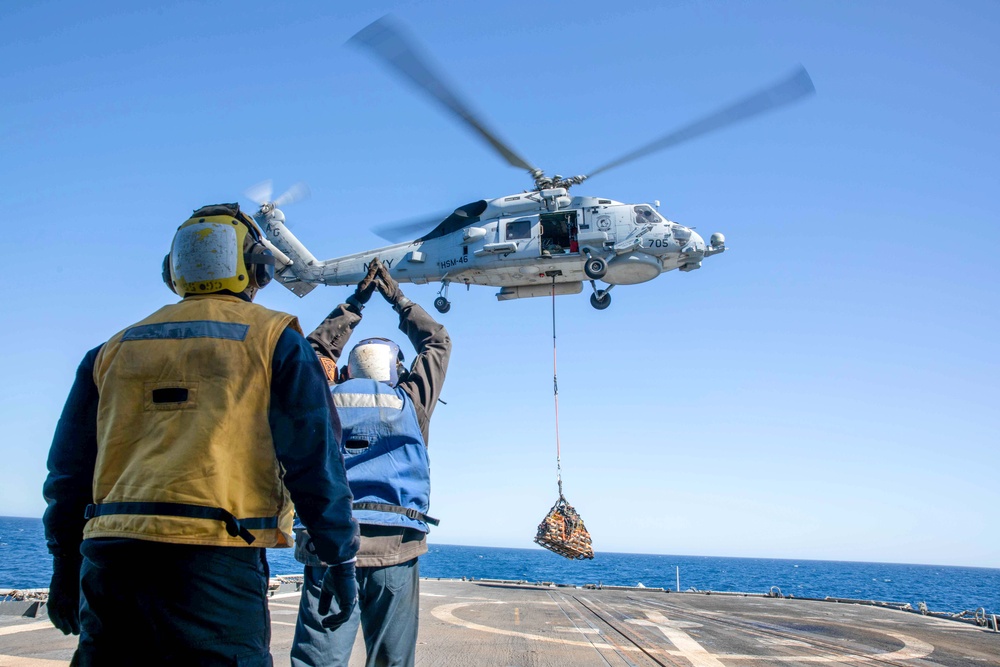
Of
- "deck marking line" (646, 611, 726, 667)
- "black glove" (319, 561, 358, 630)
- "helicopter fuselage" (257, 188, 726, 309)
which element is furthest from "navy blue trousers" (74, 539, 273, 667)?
"helicopter fuselage" (257, 188, 726, 309)

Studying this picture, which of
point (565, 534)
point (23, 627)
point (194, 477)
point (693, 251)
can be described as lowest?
point (23, 627)

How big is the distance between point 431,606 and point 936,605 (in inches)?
2541

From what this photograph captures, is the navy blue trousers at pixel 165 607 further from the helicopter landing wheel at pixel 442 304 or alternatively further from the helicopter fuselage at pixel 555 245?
the helicopter landing wheel at pixel 442 304

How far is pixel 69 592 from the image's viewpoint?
2521 mm

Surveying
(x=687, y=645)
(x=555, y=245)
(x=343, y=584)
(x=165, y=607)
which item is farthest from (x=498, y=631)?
(x=555, y=245)

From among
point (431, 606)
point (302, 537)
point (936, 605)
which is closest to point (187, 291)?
point (302, 537)

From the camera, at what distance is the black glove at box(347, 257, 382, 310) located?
469cm

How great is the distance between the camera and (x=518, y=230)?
15930 mm

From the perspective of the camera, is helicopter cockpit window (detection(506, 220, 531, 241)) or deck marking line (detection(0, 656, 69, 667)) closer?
deck marking line (detection(0, 656, 69, 667))

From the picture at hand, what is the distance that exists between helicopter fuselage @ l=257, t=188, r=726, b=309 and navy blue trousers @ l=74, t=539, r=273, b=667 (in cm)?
1377

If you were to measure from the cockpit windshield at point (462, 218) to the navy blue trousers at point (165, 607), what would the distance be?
49.0ft

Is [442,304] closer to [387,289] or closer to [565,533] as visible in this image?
[565,533]

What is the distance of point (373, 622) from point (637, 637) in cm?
473

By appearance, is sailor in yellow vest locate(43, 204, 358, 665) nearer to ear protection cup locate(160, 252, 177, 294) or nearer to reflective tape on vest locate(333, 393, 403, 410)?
ear protection cup locate(160, 252, 177, 294)
